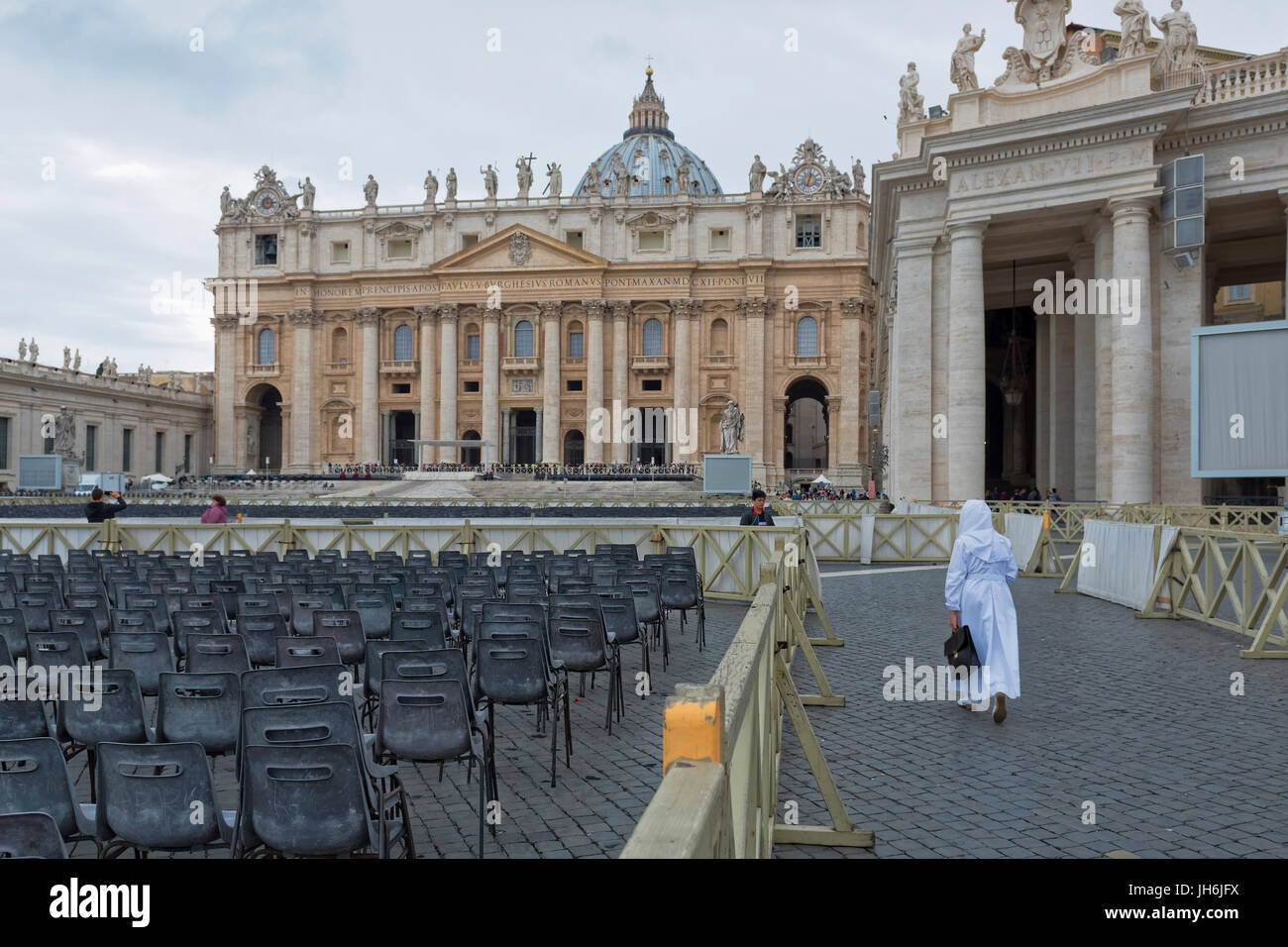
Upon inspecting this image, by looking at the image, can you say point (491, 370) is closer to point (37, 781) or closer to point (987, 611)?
point (987, 611)

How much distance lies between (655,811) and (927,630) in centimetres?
1009

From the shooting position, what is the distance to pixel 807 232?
2579 inches

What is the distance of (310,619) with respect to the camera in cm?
796

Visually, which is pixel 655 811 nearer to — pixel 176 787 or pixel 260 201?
pixel 176 787

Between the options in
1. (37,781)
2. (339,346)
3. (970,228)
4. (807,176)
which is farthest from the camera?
(339,346)

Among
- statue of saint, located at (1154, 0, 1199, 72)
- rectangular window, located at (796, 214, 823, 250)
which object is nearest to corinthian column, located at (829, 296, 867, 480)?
rectangular window, located at (796, 214, 823, 250)

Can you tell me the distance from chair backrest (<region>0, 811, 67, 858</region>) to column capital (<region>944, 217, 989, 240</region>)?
25541mm

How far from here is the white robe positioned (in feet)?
24.1

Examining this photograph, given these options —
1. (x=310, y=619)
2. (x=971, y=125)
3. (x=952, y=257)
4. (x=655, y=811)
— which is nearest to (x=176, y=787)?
(x=655, y=811)

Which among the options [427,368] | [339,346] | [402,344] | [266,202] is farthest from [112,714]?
[266,202]

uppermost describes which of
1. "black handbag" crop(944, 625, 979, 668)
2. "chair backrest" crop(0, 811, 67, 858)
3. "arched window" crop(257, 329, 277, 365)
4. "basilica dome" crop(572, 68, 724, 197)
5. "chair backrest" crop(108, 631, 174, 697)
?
"basilica dome" crop(572, 68, 724, 197)

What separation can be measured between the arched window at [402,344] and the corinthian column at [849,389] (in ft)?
108

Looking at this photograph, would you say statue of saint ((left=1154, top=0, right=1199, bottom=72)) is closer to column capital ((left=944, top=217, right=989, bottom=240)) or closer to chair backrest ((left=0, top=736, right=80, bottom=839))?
column capital ((left=944, top=217, right=989, bottom=240))

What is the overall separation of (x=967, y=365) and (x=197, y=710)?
23054 millimetres
